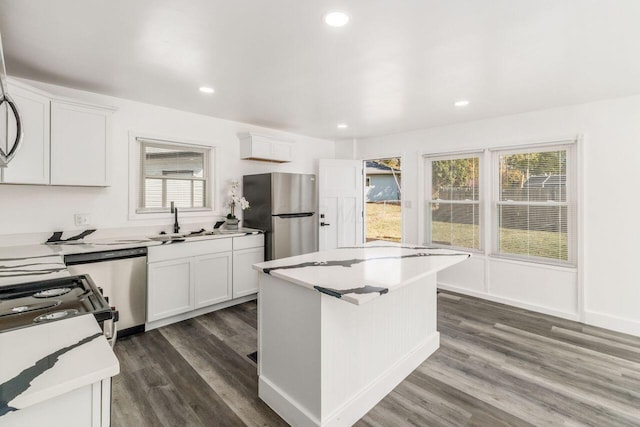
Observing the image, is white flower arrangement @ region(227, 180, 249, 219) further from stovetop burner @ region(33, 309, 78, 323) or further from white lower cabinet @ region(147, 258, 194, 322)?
stovetop burner @ region(33, 309, 78, 323)

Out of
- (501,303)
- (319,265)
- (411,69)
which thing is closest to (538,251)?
(501,303)

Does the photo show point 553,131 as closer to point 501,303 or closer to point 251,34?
point 501,303

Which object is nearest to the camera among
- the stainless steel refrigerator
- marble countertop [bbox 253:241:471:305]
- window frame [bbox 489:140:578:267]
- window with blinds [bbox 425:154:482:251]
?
marble countertop [bbox 253:241:471:305]

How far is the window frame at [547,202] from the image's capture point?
355 centimetres

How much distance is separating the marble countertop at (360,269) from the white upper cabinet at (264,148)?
2.17m

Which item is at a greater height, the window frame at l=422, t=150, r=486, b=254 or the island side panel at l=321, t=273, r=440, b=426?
the window frame at l=422, t=150, r=486, b=254

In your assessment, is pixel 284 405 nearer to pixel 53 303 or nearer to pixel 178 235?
pixel 53 303

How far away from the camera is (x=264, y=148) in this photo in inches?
170

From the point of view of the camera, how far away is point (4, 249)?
98.5 inches

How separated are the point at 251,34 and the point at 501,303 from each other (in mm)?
4061

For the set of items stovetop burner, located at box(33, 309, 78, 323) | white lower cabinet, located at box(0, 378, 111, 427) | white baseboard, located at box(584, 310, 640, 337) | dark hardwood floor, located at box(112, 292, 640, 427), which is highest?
stovetop burner, located at box(33, 309, 78, 323)

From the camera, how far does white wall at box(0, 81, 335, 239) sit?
278 centimetres

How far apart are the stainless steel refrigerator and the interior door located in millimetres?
Result: 444

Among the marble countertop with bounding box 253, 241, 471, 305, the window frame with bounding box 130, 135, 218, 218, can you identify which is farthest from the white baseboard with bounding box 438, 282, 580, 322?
the window frame with bounding box 130, 135, 218, 218
